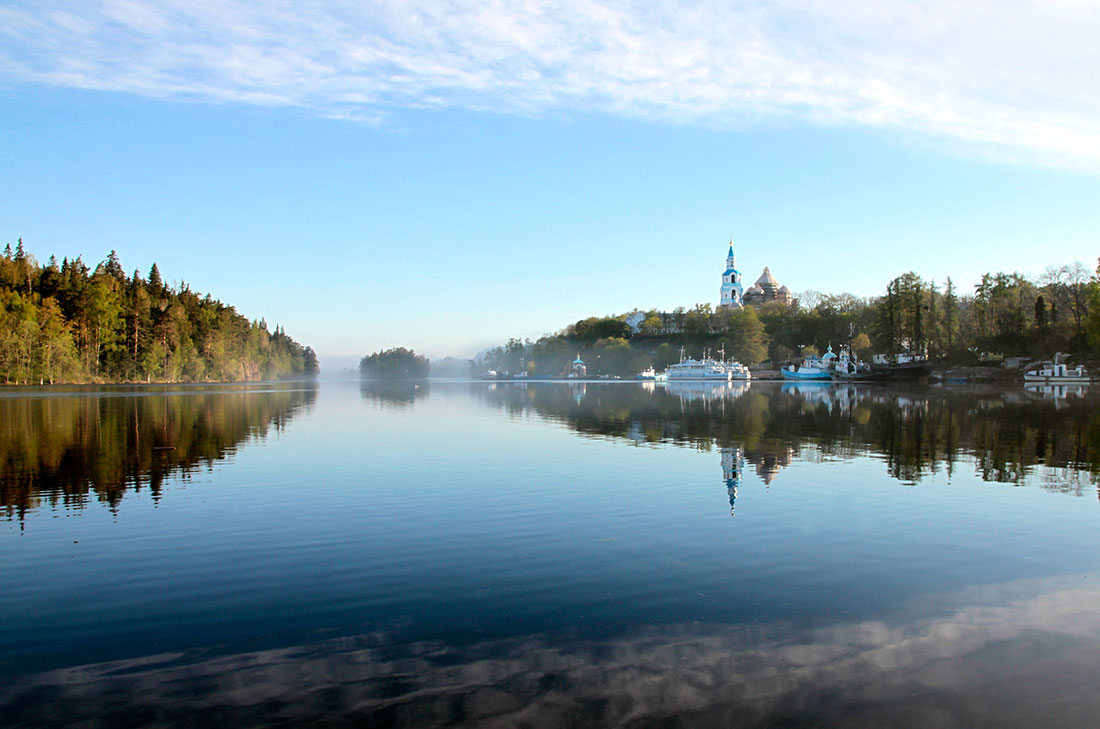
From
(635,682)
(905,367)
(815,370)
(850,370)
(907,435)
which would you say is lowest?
(907,435)

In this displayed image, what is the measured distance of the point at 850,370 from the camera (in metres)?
154

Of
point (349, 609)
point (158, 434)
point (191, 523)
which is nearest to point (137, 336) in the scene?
point (158, 434)

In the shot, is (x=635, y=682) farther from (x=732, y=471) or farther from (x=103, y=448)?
(x=103, y=448)

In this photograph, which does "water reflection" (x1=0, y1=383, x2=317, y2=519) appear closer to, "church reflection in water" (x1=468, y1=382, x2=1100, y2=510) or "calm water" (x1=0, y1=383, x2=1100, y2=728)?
"calm water" (x1=0, y1=383, x2=1100, y2=728)

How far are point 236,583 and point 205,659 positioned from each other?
121 inches

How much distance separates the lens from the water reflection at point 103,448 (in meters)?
18.7

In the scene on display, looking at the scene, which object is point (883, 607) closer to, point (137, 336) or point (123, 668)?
point (123, 668)

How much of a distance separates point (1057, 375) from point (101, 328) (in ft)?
485

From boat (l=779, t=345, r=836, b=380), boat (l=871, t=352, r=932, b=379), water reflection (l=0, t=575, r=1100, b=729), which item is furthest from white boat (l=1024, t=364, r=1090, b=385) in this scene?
water reflection (l=0, t=575, r=1100, b=729)

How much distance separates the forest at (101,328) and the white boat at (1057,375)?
141562 millimetres

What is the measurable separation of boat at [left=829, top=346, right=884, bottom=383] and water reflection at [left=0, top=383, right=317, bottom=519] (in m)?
123

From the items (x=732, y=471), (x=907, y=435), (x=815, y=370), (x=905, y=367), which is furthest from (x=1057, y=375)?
(x=732, y=471)

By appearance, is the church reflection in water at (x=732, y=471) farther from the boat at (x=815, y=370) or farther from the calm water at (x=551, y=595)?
the boat at (x=815, y=370)

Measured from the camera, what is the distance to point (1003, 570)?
1159 cm
